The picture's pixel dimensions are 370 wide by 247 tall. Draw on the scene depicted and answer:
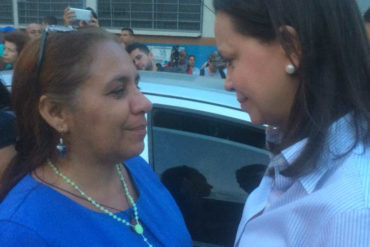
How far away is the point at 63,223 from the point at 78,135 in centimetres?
29

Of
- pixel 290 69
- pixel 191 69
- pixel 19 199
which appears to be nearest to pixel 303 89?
pixel 290 69

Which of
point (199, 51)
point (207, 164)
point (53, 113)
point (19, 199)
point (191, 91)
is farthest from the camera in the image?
point (199, 51)

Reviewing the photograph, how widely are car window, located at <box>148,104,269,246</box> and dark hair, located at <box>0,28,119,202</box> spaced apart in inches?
28.9

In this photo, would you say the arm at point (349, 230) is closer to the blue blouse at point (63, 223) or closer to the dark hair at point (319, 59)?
the dark hair at point (319, 59)

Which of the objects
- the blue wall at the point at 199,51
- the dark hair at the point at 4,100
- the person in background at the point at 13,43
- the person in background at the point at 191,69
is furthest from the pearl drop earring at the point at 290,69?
the blue wall at the point at 199,51

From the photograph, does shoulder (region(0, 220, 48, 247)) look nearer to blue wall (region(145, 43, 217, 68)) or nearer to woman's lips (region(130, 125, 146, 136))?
woman's lips (region(130, 125, 146, 136))

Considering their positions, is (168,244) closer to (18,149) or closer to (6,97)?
(18,149)

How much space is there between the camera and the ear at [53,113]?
1396mm

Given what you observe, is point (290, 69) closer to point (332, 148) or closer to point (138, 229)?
point (332, 148)

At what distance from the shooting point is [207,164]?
212 centimetres

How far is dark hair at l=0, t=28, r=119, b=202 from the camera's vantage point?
1372 mm

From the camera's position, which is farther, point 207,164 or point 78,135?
point 207,164

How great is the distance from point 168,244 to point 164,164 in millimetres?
654

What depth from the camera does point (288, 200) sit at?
103cm
